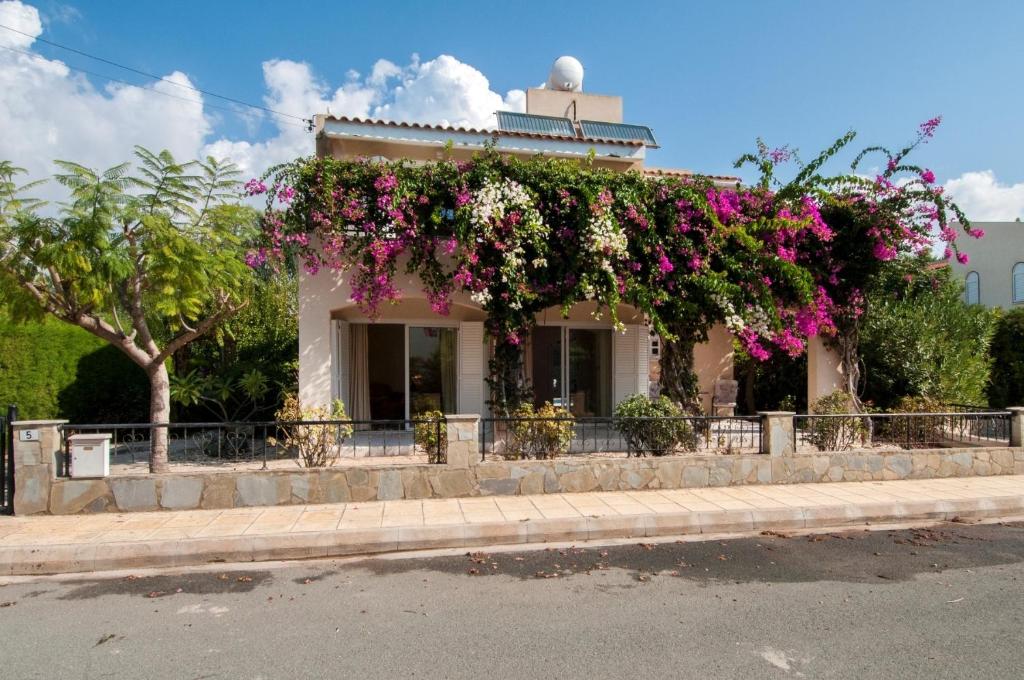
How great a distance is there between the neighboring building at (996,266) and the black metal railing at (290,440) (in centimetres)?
2829

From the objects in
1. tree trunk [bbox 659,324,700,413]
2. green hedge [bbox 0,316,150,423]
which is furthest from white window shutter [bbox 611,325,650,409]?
green hedge [bbox 0,316,150,423]

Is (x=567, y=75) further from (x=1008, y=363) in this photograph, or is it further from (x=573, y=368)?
(x=1008, y=363)

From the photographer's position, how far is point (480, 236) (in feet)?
30.9

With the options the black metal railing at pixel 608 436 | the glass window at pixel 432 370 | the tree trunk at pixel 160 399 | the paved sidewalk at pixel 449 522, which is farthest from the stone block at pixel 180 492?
the glass window at pixel 432 370

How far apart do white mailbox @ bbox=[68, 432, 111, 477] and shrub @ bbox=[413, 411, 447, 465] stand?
11.9 feet

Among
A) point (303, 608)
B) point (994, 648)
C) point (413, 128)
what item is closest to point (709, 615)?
point (994, 648)

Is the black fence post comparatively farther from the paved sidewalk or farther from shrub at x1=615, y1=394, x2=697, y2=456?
shrub at x1=615, y1=394, x2=697, y2=456

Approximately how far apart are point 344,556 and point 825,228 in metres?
9.32

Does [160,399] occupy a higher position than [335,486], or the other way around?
[160,399]

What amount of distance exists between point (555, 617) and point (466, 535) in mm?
2099

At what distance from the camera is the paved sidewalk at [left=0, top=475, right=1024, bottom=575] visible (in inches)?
235

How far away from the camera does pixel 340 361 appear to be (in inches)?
434

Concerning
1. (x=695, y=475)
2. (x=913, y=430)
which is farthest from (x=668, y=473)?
(x=913, y=430)

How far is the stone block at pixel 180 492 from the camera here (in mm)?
7234
